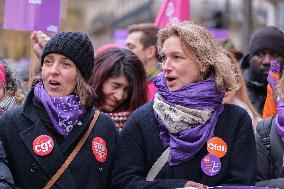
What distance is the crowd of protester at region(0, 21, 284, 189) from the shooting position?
4.30 metres

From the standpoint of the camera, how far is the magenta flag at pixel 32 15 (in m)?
5.91

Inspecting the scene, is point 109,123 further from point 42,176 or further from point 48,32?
point 48,32

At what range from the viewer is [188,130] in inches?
171

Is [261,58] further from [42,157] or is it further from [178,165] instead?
[42,157]

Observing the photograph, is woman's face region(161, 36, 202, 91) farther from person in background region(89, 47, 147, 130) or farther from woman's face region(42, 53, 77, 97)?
person in background region(89, 47, 147, 130)

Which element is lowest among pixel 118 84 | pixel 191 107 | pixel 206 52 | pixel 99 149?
pixel 99 149

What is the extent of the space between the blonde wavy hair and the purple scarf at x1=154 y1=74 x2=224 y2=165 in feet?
0.24

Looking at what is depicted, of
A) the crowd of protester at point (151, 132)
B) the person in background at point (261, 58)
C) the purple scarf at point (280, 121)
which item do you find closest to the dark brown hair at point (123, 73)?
the crowd of protester at point (151, 132)

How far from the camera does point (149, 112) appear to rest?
453cm

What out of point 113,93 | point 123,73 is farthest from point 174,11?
point 113,93

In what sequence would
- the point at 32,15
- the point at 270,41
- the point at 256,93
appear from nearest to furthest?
1. the point at 32,15
2. the point at 270,41
3. the point at 256,93

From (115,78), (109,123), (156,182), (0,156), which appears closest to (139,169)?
(156,182)

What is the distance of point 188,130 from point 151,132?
0.24m

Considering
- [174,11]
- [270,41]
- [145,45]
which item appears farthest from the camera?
[145,45]
